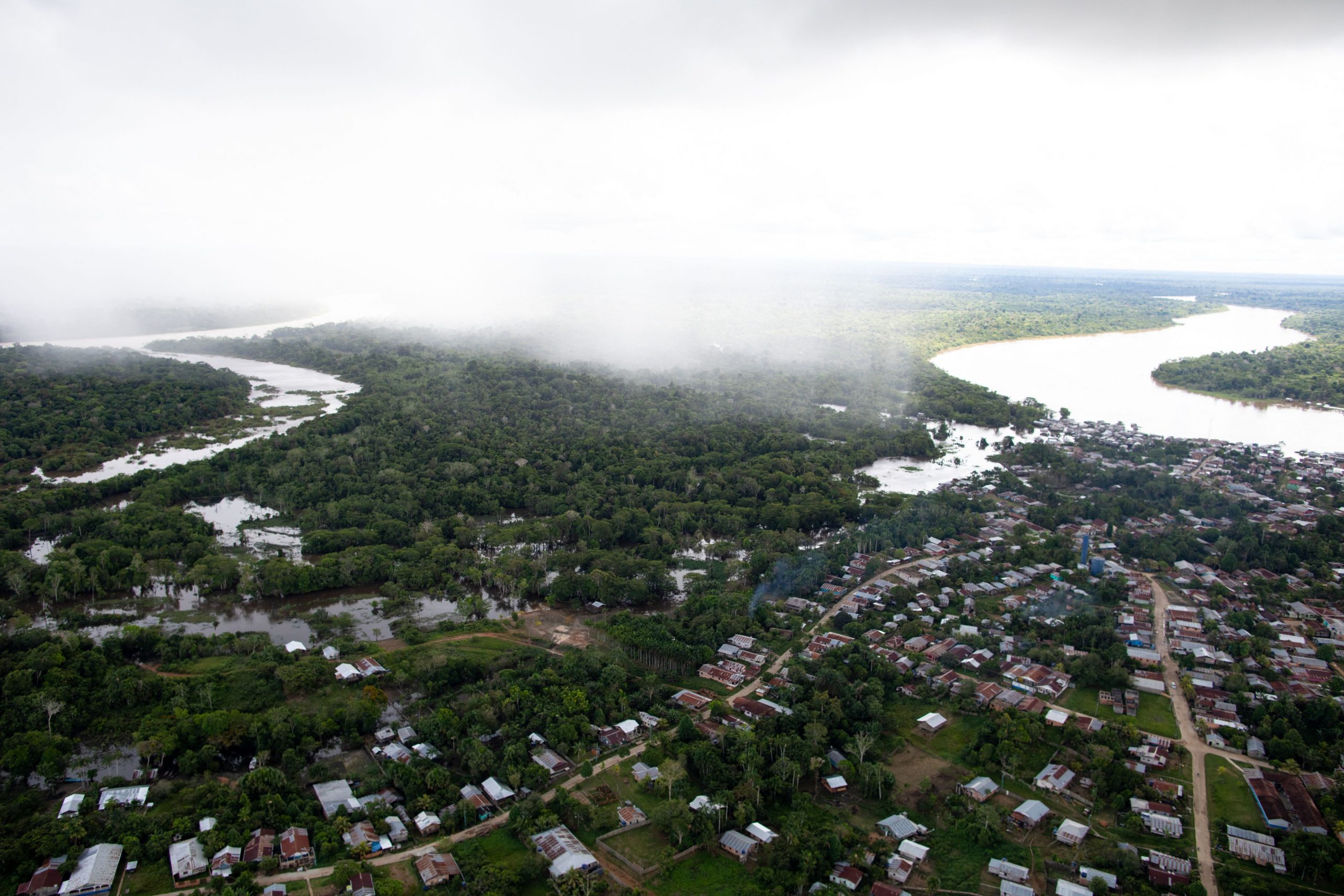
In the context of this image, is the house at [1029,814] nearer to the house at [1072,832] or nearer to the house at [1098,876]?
the house at [1072,832]

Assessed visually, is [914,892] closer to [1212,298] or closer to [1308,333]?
[1308,333]

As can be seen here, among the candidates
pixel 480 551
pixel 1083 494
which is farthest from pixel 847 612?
pixel 1083 494

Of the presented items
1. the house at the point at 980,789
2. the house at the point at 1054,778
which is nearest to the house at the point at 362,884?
the house at the point at 980,789

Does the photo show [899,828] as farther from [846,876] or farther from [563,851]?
[563,851]

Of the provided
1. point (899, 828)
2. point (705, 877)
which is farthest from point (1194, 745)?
point (705, 877)

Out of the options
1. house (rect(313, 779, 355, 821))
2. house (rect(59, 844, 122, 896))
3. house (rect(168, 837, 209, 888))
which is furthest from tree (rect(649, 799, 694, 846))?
house (rect(59, 844, 122, 896))

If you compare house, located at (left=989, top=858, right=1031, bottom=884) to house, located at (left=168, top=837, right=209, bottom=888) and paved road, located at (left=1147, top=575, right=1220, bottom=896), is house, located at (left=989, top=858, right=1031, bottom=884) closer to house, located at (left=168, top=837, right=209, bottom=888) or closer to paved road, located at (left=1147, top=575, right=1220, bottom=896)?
paved road, located at (left=1147, top=575, right=1220, bottom=896)
